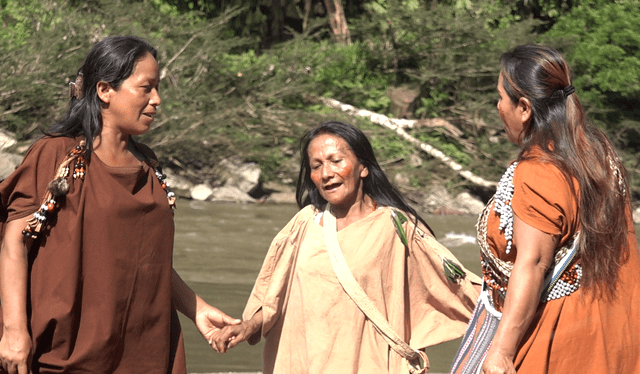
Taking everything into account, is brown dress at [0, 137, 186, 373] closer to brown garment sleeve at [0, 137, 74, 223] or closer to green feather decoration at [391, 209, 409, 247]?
brown garment sleeve at [0, 137, 74, 223]

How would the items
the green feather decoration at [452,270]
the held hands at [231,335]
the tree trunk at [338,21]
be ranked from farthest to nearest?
the tree trunk at [338,21], the green feather decoration at [452,270], the held hands at [231,335]

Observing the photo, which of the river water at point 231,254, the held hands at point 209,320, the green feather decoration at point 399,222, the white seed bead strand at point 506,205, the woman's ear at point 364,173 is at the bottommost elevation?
the river water at point 231,254

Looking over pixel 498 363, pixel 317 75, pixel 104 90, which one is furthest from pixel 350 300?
pixel 317 75

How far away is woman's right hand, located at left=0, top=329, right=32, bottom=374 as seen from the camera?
266 cm

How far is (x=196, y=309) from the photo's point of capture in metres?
3.32

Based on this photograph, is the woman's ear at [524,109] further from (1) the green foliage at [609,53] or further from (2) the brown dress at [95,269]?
(1) the green foliage at [609,53]

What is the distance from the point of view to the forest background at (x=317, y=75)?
40.9 ft

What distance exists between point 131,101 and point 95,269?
0.57m

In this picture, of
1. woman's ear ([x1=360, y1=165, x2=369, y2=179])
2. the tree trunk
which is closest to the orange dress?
woman's ear ([x1=360, y1=165, x2=369, y2=179])

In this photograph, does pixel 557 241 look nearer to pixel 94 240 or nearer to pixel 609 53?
pixel 94 240

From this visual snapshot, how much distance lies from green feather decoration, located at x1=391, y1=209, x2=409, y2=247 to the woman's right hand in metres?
1.69

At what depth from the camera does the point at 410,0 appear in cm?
1748

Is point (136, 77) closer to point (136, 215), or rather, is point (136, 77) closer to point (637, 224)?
point (136, 215)

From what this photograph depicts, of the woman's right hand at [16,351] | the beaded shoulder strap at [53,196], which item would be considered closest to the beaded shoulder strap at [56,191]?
the beaded shoulder strap at [53,196]
